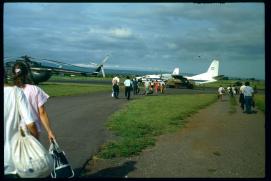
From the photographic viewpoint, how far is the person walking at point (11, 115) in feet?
15.0

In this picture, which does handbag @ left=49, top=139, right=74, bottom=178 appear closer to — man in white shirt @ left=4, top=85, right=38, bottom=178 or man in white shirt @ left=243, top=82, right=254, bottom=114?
man in white shirt @ left=4, top=85, right=38, bottom=178

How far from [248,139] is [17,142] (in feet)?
26.2

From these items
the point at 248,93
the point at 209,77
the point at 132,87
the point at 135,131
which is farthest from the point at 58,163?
the point at 209,77

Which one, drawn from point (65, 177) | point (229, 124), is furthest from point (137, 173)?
point (229, 124)

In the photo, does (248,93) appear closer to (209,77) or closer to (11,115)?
(11,115)

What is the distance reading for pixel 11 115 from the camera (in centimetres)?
460

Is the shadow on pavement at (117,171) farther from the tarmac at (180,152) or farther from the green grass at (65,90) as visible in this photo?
the green grass at (65,90)

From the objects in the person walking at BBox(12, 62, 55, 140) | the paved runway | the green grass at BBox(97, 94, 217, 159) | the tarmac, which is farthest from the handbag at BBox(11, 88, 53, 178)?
the green grass at BBox(97, 94, 217, 159)

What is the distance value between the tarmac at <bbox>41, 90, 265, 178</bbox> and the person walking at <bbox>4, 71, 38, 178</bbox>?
228 centimetres

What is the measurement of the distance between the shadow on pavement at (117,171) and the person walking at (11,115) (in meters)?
2.36

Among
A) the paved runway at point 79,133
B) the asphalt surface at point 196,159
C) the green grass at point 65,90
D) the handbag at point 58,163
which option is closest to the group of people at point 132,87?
the green grass at point 65,90

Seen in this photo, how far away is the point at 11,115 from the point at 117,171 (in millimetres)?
3062

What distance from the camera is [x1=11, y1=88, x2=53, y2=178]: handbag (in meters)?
4.64

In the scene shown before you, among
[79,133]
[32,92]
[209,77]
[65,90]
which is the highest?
[32,92]
